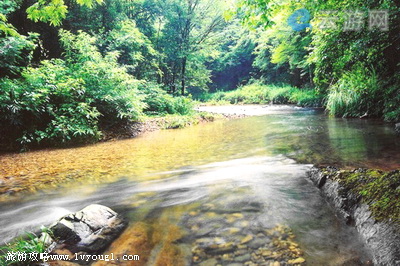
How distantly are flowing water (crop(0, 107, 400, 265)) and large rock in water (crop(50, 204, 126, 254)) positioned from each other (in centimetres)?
11

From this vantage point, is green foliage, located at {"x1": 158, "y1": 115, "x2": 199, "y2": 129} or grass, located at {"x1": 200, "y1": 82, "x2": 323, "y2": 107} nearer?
green foliage, located at {"x1": 158, "y1": 115, "x2": 199, "y2": 129}

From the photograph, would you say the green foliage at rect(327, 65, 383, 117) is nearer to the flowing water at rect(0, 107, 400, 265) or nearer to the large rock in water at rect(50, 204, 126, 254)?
the flowing water at rect(0, 107, 400, 265)

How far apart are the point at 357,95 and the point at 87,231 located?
9.58m

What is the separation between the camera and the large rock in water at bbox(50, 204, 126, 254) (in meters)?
1.78

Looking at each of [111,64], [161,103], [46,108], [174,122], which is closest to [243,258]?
[46,108]

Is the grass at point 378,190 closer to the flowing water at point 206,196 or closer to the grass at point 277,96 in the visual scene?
the flowing water at point 206,196

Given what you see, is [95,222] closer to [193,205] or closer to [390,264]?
[193,205]

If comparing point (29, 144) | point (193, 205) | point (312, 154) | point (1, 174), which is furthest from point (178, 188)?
point (29, 144)

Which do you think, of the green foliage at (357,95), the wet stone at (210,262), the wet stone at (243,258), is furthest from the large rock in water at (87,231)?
the green foliage at (357,95)

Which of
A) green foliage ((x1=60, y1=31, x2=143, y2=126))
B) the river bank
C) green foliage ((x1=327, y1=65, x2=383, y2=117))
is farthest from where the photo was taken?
green foliage ((x1=327, y1=65, x2=383, y2=117))

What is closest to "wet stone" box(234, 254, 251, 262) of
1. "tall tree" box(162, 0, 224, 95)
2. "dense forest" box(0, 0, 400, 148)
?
"dense forest" box(0, 0, 400, 148)

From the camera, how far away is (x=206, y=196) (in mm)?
2643

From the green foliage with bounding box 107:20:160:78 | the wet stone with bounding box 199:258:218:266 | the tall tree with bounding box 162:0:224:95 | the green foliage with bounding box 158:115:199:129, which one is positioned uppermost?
the tall tree with bounding box 162:0:224:95

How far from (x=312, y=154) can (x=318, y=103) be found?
43.1 ft
